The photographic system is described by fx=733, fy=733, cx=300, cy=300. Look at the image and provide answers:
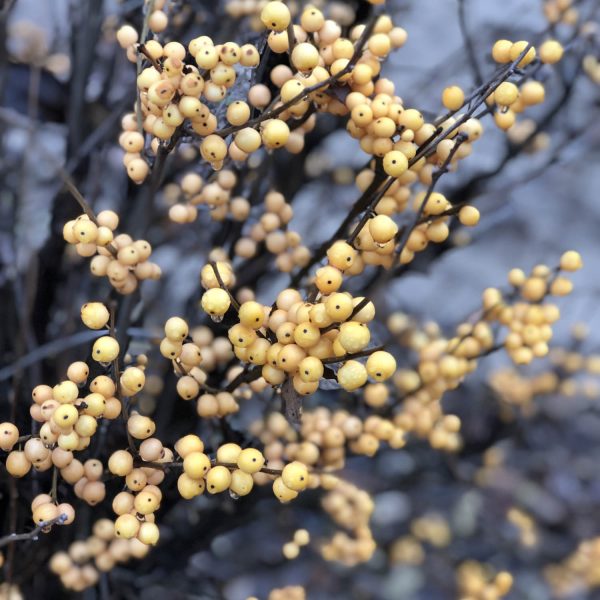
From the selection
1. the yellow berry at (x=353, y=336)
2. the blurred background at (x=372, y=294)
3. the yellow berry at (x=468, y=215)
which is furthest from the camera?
the blurred background at (x=372, y=294)

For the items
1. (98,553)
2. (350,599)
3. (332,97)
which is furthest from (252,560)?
(332,97)

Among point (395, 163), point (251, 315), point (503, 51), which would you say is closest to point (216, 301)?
point (251, 315)

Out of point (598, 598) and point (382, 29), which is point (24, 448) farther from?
point (598, 598)

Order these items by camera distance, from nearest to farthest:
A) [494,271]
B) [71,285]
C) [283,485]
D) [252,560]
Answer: [283,485]
[71,285]
[252,560]
[494,271]

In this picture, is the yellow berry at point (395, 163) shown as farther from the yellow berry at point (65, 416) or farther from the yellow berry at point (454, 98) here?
the yellow berry at point (65, 416)

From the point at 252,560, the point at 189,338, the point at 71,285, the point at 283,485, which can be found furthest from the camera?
the point at 252,560

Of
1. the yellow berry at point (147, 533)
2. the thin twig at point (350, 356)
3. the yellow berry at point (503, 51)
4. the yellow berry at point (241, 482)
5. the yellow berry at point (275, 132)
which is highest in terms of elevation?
the yellow berry at point (503, 51)

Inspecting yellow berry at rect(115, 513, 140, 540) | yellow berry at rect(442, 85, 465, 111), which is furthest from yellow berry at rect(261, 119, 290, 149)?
yellow berry at rect(115, 513, 140, 540)

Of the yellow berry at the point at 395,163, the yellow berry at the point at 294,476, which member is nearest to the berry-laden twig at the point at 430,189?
the yellow berry at the point at 395,163

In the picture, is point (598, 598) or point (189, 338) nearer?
point (189, 338)
